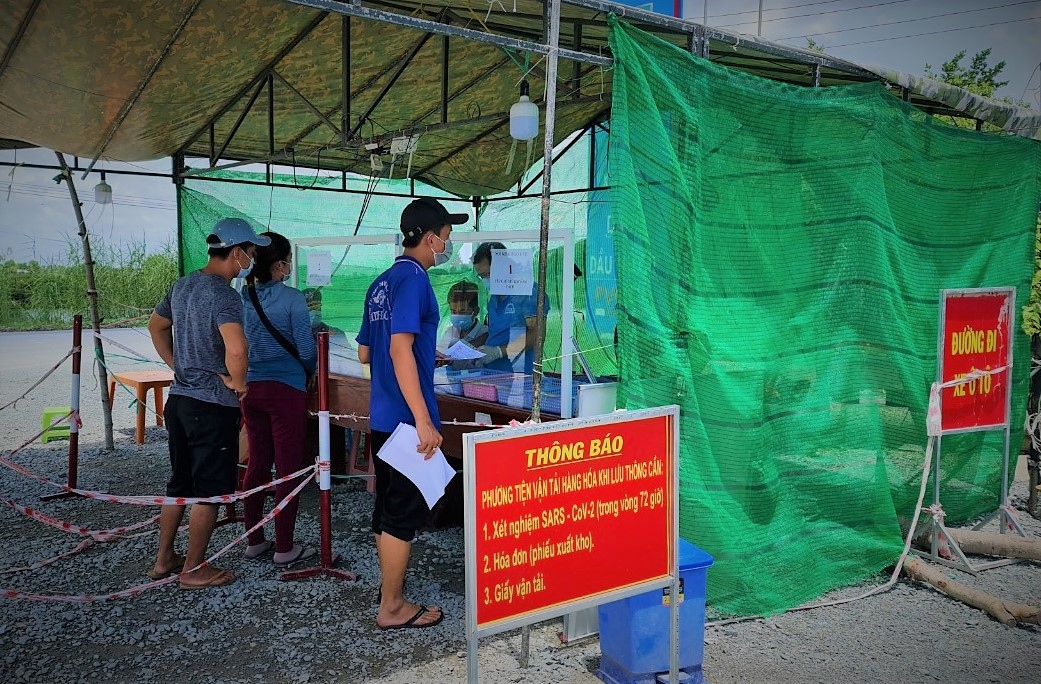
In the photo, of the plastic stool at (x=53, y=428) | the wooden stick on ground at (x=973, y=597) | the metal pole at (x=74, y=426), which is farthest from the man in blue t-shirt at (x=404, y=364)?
the plastic stool at (x=53, y=428)

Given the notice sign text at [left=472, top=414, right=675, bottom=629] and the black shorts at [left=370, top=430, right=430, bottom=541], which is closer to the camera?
the notice sign text at [left=472, top=414, right=675, bottom=629]

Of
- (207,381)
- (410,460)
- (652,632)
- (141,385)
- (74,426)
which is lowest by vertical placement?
(652,632)

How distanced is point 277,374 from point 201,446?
53cm

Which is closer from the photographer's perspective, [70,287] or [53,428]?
[53,428]

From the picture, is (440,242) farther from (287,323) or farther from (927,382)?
(927,382)

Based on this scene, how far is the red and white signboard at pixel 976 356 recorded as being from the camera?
4082mm

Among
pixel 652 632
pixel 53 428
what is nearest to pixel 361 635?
pixel 652 632

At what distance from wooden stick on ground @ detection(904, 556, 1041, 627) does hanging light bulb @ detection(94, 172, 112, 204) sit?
7797 mm

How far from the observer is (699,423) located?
10.4 feet

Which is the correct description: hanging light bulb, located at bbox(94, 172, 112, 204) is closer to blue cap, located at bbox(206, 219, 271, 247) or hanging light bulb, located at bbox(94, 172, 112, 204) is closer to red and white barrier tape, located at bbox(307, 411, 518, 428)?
red and white barrier tape, located at bbox(307, 411, 518, 428)

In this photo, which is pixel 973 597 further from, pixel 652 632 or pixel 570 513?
pixel 570 513

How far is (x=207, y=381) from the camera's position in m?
3.49

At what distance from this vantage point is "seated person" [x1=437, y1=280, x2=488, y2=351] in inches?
164

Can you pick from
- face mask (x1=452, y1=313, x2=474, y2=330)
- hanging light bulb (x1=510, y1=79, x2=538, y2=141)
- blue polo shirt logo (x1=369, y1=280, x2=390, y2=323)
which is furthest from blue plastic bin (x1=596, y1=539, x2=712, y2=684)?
hanging light bulb (x1=510, y1=79, x2=538, y2=141)
